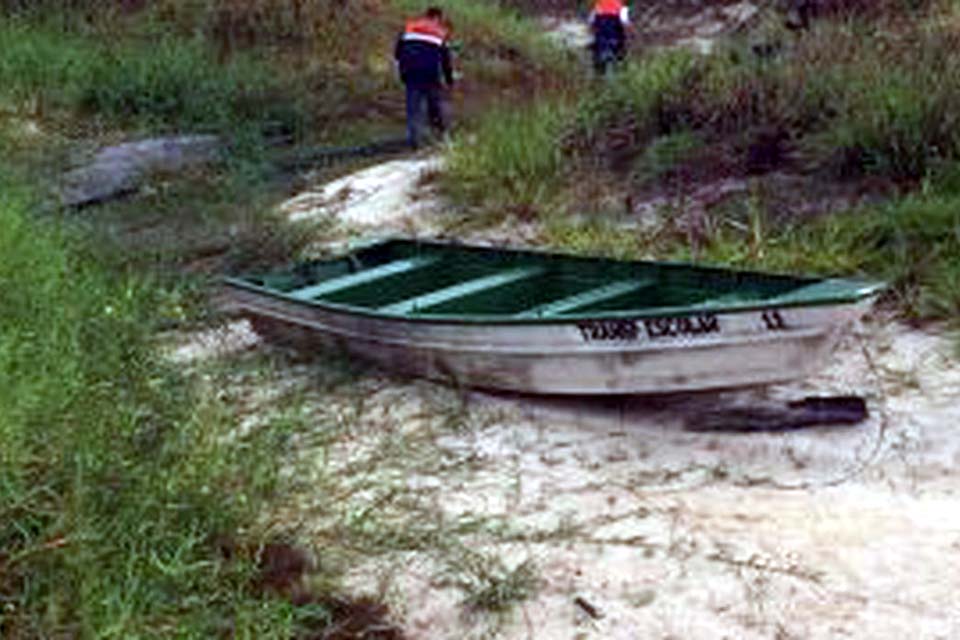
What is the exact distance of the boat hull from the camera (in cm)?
576

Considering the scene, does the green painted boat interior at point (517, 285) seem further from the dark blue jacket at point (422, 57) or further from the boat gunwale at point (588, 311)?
the dark blue jacket at point (422, 57)

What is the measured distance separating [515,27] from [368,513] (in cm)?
1617

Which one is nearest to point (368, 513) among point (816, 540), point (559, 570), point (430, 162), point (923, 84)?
point (559, 570)

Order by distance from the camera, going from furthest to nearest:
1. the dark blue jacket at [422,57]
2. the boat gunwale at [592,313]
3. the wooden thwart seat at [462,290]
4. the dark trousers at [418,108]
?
the dark trousers at [418,108] → the dark blue jacket at [422,57] → the wooden thwart seat at [462,290] → the boat gunwale at [592,313]

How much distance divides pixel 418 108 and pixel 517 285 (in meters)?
6.77

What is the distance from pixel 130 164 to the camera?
40.9 ft

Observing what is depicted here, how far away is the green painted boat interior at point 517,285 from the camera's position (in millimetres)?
6277

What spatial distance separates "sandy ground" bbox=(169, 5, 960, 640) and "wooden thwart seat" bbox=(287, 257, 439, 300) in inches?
18.0

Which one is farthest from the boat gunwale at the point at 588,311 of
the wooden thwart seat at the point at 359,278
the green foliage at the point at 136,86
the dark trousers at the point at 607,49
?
the dark trousers at the point at 607,49

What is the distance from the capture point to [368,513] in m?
5.25

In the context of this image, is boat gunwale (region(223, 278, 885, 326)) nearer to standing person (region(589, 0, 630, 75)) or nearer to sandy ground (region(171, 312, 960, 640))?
sandy ground (region(171, 312, 960, 640))

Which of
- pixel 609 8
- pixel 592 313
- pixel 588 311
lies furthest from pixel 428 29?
pixel 592 313

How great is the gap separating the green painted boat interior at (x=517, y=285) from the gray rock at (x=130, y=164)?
369 cm

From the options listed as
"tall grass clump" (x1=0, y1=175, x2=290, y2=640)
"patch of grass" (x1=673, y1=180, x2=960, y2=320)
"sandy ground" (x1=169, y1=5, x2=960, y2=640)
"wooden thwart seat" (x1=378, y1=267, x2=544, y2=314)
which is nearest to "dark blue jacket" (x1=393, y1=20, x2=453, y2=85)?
"patch of grass" (x1=673, y1=180, x2=960, y2=320)
